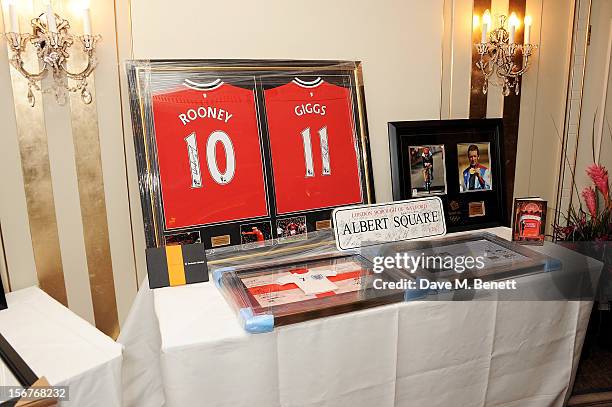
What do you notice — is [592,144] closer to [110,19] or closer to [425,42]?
[425,42]

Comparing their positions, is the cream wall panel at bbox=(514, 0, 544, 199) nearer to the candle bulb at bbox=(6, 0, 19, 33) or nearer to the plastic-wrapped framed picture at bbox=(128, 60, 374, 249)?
the plastic-wrapped framed picture at bbox=(128, 60, 374, 249)

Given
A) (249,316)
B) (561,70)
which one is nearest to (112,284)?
(249,316)

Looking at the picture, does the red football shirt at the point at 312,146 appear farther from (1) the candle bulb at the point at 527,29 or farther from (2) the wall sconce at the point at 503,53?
(1) the candle bulb at the point at 527,29

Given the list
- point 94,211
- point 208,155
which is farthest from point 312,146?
point 94,211

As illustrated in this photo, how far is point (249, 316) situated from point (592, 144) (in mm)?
2438

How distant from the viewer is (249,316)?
1.31 m

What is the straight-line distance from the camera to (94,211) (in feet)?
6.18

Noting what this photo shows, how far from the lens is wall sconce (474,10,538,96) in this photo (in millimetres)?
2346

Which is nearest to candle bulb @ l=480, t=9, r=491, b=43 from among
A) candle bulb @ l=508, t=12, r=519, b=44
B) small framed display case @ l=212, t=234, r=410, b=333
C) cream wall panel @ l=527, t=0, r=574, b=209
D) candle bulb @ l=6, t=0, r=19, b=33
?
candle bulb @ l=508, t=12, r=519, b=44

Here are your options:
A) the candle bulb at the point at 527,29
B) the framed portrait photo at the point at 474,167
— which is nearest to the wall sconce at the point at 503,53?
the candle bulb at the point at 527,29

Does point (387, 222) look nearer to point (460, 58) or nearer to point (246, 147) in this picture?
point (246, 147)

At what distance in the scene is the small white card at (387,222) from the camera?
1.79 meters

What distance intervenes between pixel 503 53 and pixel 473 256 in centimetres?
121

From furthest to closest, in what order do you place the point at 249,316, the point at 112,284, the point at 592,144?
1. the point at 592,144
2. the point at 112,284
3. the point at 249,316
